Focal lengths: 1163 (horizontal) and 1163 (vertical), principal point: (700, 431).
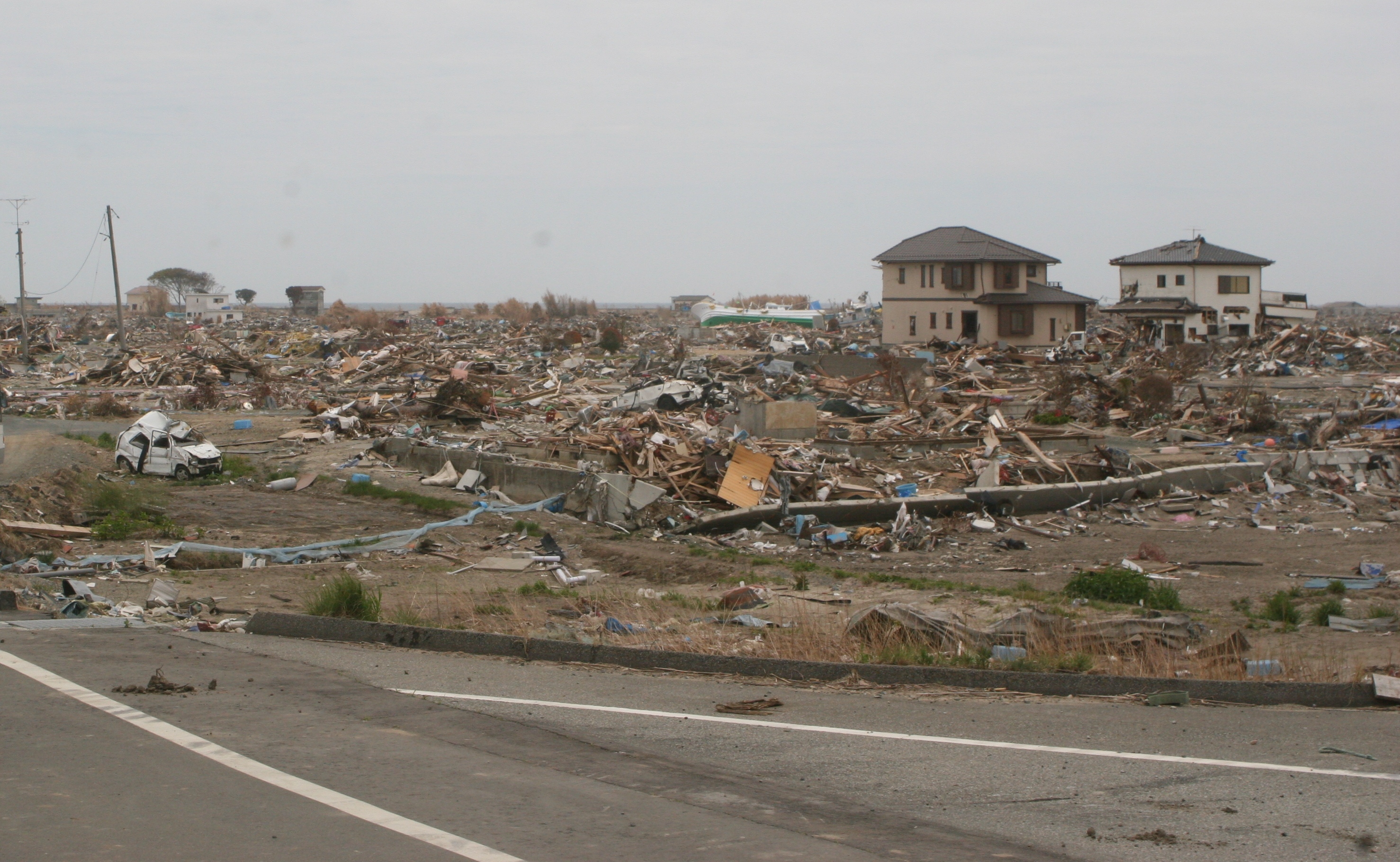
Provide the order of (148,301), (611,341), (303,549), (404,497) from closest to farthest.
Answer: (303,549) → (404,497) → (611,341) → (148,301)

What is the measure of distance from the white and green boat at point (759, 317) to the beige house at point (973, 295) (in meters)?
24.4

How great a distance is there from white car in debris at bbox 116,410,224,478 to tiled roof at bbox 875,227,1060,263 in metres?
42.0

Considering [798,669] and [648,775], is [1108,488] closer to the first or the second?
[798,669]

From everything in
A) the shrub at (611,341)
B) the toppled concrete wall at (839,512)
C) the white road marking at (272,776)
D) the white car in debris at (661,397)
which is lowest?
the toppled concrete wall at (839,512)

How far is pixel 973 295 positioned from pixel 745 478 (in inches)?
1539

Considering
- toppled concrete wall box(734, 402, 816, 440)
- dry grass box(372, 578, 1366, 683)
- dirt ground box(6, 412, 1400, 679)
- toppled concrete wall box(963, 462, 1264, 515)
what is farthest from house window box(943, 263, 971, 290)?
dry grass box(372, 578, 1366, 683)

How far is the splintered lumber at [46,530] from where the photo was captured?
58.1 ft

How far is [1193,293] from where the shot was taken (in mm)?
62438

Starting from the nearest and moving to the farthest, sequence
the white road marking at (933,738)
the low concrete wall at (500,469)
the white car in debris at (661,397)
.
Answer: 1. the white road marking at (933,738)
2. the low concrete wall at (500,469)
3. the white car in debris at (661,397)

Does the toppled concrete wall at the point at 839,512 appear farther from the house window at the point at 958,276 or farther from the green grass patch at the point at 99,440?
the house window at the point at 958,276

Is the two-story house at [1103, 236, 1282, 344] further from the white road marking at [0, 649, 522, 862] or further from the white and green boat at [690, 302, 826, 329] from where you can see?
the white road marking at [0, 649, 522, 862]

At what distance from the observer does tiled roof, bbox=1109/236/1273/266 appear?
2429 inches

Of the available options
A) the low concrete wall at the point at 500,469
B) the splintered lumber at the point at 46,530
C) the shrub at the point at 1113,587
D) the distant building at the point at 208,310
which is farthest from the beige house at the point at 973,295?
the distant building at the point at 208,310

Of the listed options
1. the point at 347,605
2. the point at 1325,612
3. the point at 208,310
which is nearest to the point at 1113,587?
the point at 1325,612
